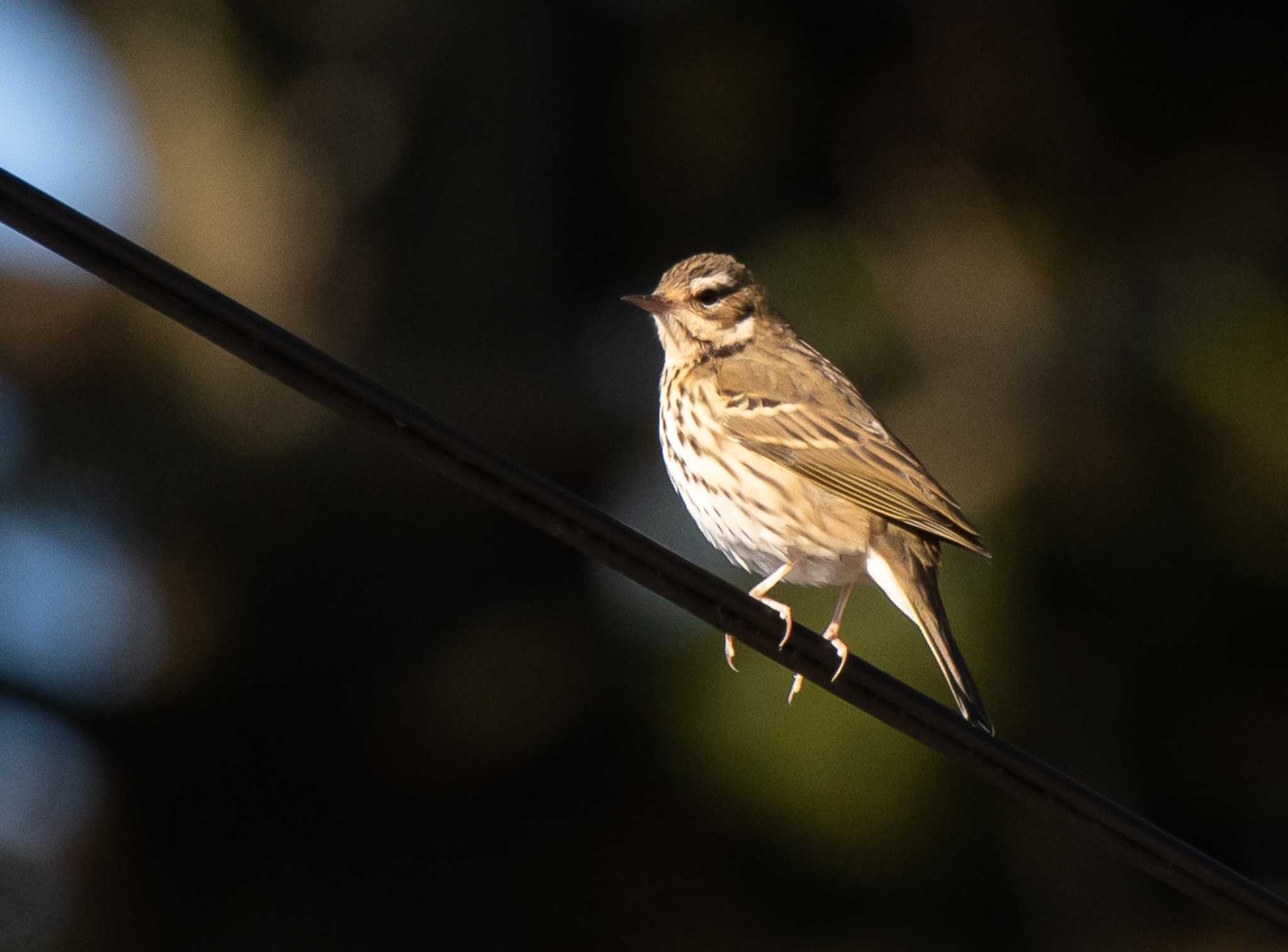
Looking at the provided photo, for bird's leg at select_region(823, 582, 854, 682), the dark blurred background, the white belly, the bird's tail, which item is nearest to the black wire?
bird's leg at select_region(823, 582, 854, 682)

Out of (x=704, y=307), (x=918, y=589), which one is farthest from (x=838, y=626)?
(x=704, y=307)

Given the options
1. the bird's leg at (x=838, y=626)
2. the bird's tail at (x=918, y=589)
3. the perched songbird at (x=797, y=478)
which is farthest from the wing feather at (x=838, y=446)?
the bird's leg at (x=838, y=626)

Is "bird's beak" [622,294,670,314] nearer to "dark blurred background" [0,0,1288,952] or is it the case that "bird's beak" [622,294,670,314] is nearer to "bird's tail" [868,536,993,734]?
"bird's tail" [868,536,993,734]

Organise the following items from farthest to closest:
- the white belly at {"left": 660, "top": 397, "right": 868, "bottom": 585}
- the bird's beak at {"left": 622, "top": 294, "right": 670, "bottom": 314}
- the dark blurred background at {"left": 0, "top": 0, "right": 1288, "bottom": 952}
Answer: the dark blurred background at {"left": 0, "top": 0, "right": 1288, "bottom": 952}, the bird's beak at {"left": 622, "top": 294, "right": 670, "bottom": 314}, the white belly at {"left": 660, "top": 397, "right": 868, "bottom": 585}

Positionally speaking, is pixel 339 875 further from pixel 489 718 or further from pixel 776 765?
pixel 776 765

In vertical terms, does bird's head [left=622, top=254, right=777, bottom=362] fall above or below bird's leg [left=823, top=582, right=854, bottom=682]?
above

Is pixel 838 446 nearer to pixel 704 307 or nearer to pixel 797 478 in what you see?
pixel 797 478

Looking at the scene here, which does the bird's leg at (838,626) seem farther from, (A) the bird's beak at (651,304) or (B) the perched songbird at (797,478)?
(A) the bird's beak at (651,304)

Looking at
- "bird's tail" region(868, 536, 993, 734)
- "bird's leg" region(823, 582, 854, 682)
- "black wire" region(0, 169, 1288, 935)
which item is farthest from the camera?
"bird's tail" region(868, 536, 993, 734)
